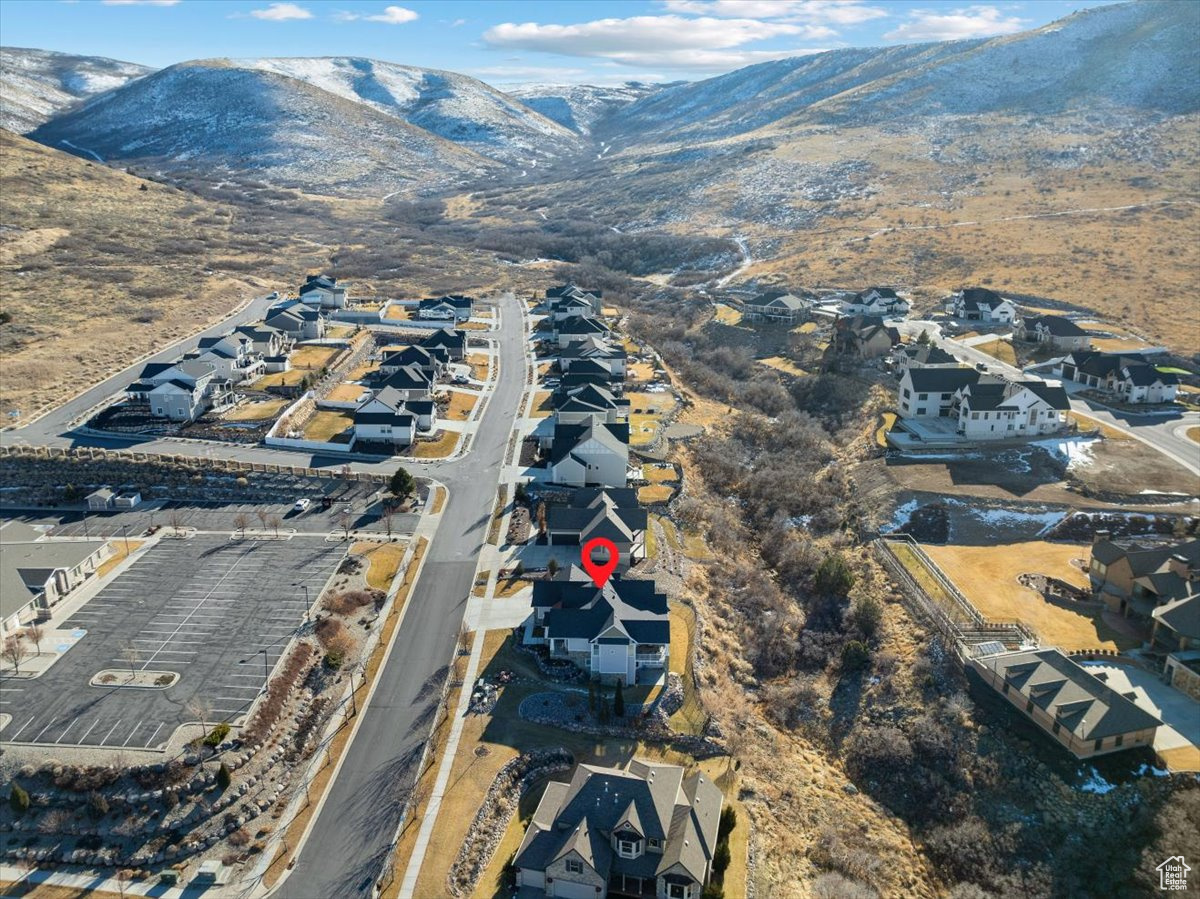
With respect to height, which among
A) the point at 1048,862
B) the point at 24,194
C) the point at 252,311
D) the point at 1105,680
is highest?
the point at 24,194

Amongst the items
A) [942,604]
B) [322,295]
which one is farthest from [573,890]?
[322,295]

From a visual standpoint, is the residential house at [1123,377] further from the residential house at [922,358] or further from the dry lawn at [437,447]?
the dry lawn at [437,447]

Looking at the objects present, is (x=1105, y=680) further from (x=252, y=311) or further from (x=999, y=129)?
(x=999, y=129)

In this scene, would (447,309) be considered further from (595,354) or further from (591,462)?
(591,462)

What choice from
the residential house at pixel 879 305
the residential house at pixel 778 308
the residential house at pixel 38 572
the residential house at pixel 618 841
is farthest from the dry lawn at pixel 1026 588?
the residential house at pixel 778 308

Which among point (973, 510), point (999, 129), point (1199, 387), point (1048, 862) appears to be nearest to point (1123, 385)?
point (1199, 387)

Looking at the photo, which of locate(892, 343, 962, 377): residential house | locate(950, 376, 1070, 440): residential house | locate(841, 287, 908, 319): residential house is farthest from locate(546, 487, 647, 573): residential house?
locate(841, 287, 908, 319): residential house
